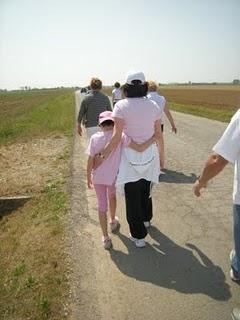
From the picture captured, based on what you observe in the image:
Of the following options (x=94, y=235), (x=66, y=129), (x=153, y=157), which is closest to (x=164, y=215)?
(x=94, y=235)

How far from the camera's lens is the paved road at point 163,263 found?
3490 millimetres

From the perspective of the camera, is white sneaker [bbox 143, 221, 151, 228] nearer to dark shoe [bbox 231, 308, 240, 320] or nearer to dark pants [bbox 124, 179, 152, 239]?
dark pants [bbox 124, 179, 152, 239]

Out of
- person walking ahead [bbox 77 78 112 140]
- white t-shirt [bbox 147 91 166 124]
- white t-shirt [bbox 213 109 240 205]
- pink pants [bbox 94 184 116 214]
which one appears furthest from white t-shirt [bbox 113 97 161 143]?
white t-shirt [bbox 147 91 166 124]

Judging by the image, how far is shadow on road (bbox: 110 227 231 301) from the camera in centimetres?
378

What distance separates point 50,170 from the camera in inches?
368

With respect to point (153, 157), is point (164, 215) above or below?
below

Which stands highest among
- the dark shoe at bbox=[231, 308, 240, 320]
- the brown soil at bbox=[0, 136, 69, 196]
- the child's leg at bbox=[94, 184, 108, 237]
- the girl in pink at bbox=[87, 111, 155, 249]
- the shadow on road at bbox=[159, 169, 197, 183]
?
the girl in pink at bbox=[87, 111, 155, 249]

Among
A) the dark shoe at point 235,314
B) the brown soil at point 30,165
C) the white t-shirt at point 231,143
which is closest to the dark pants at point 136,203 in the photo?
the dark shoe at point 235,314

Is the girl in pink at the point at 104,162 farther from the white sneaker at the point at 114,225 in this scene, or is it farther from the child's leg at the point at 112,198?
the white sneaker at the point at 114,225

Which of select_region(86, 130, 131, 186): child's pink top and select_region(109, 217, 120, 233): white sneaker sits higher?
select_region(86, 130, 131, 186): child's pink top

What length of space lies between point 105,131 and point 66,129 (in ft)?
44.9

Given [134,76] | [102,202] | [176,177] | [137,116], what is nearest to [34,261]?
[102,202]

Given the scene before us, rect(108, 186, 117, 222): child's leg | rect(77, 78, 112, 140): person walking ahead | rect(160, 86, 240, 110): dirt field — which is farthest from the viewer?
rect(160, 86, 240, 110): dirt field

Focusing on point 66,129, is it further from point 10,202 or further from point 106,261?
point 106,261
